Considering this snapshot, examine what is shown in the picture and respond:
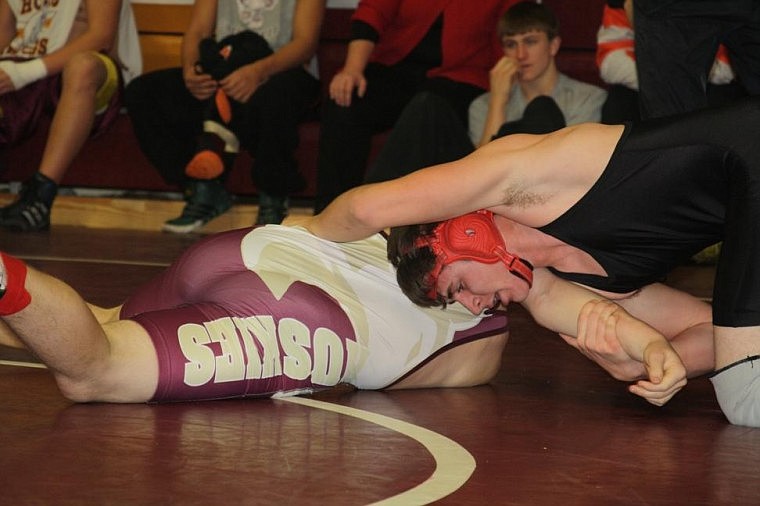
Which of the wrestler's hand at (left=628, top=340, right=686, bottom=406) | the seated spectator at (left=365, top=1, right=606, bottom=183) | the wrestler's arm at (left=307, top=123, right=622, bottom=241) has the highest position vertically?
the seated spectator at (left=365, top=1, right=606, bottom=183)

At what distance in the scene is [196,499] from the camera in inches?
71.1

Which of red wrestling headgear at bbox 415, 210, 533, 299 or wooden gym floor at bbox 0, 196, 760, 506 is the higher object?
red wrestling headgear at bbox 415, 210, 533, 299

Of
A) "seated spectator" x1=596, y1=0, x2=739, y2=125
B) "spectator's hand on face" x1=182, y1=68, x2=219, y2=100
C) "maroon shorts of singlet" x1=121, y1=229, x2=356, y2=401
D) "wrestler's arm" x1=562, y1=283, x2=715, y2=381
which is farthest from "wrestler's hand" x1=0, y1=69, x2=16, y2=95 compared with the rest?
"wrestler's arm" x1=562, y1=283, x2=715, y2=381

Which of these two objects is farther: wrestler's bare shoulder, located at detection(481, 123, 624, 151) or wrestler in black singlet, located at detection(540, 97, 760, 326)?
wrestler's bare shoulder, located at detection(481, 123, 624, 151)

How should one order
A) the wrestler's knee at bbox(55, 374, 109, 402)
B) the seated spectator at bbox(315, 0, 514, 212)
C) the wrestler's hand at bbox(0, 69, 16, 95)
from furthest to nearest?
1. the wrestler's hand at bbox(0, 69, 16, 95)
2. the seated spectator at bbox(315, 0, 514, 212)
3. the wrestler's knee at bbox(55, 374, 109, 402)

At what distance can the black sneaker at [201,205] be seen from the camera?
6.08 metres

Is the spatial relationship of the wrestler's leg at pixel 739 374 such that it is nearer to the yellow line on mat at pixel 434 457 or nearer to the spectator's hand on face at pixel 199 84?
the yellow line on mat at pixel 434 457

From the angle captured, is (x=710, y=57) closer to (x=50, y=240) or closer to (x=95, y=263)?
(x=95, y=263)

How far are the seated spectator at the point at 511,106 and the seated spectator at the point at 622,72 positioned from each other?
112 millimetres

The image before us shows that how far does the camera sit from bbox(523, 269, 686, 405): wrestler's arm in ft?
7.89

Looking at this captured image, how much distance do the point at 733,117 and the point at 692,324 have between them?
573 mm

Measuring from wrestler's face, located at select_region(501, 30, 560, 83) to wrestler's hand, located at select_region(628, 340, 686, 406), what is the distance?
3.05 meters

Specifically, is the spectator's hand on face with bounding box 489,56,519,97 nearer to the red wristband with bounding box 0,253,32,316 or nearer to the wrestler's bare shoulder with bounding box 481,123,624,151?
the wrestler's bare shoulder with bounding box 481,123,624,151

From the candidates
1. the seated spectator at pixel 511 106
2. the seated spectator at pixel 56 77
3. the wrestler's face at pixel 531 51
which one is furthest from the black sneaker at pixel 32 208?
the wrestler's face at pixel 531 51
